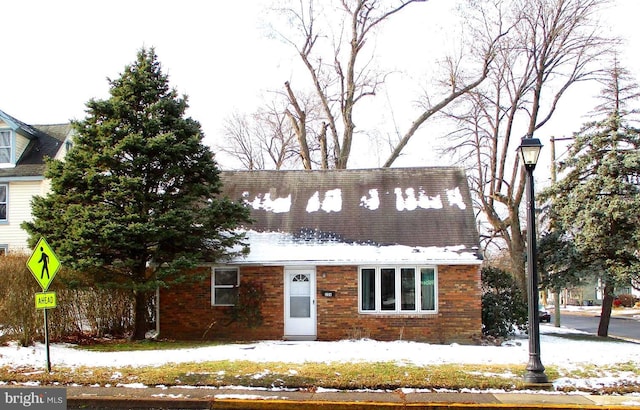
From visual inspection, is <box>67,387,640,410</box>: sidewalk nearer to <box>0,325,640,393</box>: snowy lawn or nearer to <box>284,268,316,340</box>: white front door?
<box>0,325,640,393</box>: snowy lawn

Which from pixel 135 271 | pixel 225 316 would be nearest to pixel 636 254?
pixel 225 316

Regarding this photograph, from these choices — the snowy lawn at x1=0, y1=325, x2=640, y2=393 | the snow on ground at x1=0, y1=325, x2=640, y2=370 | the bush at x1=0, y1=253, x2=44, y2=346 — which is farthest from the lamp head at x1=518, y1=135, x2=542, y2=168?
the bush at x1=0, y1=253, x2=44, y2=346

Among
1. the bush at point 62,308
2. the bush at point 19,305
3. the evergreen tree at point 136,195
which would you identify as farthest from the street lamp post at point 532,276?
the bush at point 19,305

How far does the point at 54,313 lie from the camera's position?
1605 centimetres

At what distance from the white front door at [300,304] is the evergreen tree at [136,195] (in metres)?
2.26

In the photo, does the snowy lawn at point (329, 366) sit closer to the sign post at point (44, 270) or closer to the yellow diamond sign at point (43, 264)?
the sign post at point (44, 270)

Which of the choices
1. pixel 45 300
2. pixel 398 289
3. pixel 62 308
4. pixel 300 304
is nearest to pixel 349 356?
pixel 398 289

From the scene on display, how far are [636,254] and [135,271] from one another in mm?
16164

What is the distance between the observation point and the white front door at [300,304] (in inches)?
721

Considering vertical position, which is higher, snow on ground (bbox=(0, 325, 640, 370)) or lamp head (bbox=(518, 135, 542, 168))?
lamp head (bbox=(518, 135, 542, 168))

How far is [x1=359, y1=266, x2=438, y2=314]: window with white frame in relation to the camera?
18.1m

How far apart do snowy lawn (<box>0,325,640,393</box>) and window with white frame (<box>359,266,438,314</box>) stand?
7.65 feet

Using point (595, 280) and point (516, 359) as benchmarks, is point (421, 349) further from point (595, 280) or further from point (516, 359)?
point (595, 280)

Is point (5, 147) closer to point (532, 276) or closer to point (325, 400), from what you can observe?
point (325, 400)
